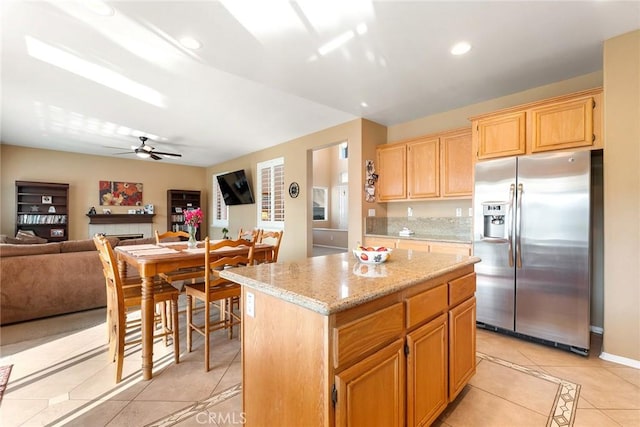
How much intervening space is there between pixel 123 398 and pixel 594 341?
4.12m

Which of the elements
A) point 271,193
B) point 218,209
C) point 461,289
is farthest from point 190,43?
point 218,209

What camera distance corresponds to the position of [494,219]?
117 inches

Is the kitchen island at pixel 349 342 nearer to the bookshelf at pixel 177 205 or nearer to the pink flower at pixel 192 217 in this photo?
the pink flower at pixel 192 217

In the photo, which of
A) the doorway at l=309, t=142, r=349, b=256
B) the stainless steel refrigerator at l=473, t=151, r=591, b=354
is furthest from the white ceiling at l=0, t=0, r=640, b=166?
the doorway at l=309, t=142, r=349, b=256

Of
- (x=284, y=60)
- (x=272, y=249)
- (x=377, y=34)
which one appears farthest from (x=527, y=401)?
(x=284, y=60)

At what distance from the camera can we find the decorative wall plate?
5.42m

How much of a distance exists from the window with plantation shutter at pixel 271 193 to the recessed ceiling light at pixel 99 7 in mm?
3913

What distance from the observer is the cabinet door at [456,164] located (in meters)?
3.53

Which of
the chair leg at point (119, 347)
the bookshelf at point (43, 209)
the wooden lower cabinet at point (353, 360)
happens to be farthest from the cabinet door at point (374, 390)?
the bookshelf at point (43, 209)

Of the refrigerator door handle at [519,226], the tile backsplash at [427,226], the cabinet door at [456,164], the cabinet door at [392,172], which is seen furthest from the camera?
the cabinet door at [392,172]

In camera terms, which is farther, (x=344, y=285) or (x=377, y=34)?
(x=377, y=34)

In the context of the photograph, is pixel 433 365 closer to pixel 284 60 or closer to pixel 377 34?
pixel 377 34

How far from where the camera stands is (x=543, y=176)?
8.72 feet

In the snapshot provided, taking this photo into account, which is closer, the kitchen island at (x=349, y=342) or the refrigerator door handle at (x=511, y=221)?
the kitchen island at (x=349, y=342)
